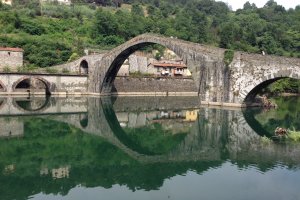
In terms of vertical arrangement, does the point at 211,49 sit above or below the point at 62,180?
above

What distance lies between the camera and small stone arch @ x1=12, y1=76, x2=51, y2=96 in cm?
4345

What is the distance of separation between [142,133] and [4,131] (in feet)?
23.3

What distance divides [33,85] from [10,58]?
4799mm

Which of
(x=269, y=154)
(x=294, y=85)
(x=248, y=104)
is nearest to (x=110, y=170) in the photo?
(x=269, y=154)

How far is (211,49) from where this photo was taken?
32812 millimetres

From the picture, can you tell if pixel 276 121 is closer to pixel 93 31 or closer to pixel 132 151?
pixel 132 151

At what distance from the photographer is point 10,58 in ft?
Answer: 156

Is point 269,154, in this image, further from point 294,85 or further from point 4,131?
point 294,85

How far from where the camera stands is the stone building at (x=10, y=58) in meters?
46.5

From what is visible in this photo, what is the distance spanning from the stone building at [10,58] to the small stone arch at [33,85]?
9.08 feet

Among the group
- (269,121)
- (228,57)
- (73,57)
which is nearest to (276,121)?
(269,121)

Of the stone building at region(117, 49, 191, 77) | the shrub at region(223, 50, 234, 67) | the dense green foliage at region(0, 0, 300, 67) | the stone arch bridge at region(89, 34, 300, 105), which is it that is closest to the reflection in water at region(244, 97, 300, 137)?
the stone arch bridge at region(89, 34, 300, 105)

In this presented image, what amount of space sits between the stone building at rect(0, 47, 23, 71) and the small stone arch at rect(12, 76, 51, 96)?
2.77 metres

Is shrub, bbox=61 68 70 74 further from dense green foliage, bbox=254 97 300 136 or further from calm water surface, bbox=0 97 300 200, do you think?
dense green foliage, bbox=254 97 300 136
